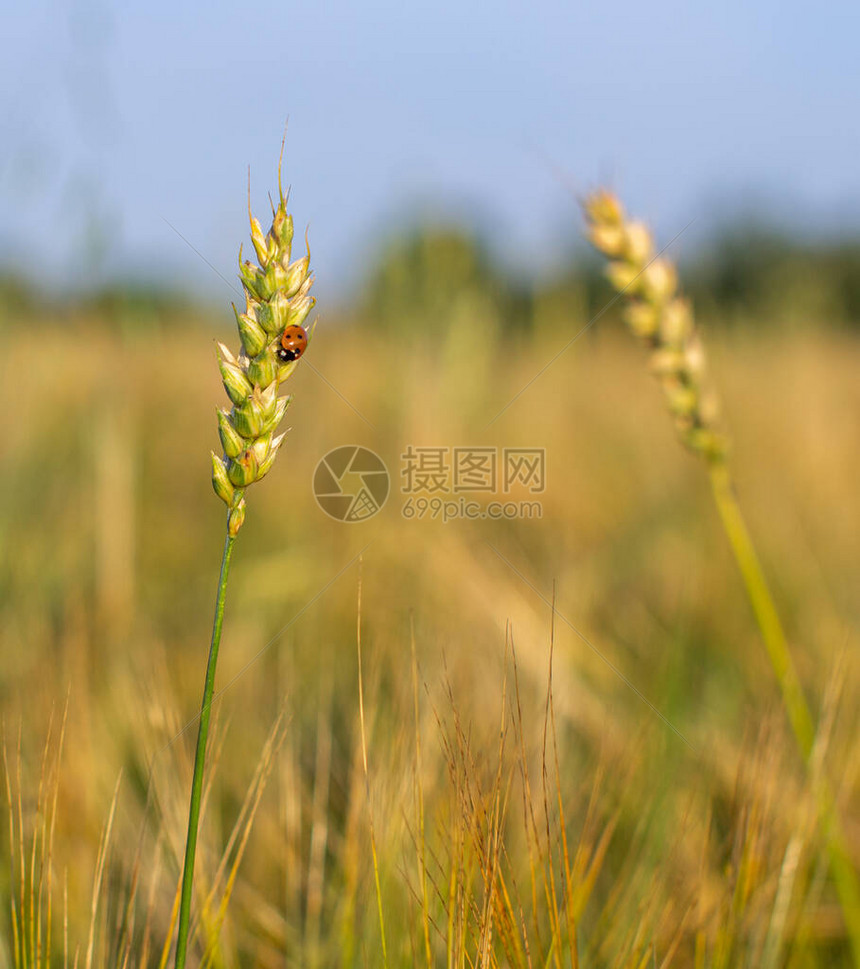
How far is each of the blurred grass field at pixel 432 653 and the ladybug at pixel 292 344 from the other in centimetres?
22

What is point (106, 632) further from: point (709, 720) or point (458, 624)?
point (709, 720)

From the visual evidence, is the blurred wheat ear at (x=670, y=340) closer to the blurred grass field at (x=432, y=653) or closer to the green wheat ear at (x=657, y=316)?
the green wheat ear at (x=657, y=316)

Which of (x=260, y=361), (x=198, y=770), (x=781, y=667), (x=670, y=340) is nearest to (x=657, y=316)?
(x=670, y=340)

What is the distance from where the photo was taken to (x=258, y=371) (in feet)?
1.47

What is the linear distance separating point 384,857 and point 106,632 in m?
1.18

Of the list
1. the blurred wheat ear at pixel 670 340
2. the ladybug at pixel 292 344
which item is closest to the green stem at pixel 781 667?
the blurred wheat ear at pixel 670 340

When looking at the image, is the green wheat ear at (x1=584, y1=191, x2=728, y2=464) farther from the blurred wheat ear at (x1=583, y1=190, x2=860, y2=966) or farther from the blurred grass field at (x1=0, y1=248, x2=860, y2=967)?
the blurred grass field at (x1=0, y1=248, x2=860, y2=967)

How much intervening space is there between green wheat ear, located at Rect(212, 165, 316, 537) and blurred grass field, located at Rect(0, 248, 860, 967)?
19 centimetres

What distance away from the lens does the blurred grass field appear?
2.47 feet

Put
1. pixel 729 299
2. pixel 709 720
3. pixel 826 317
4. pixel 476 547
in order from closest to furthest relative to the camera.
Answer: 1. pixel 709 720
2. pixel 476 547
3. pixel 826 317
4. pixel 729 299

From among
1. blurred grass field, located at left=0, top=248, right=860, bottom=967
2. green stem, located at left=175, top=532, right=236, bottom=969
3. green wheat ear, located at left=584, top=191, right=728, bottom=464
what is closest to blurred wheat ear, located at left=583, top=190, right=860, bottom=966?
green wheat ear, located at left=584, top=191, right=728, bottom=464

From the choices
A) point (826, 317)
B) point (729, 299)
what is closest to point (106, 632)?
point (826, 317)

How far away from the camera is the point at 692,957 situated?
0.93 meters

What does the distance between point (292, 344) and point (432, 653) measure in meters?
0.90
